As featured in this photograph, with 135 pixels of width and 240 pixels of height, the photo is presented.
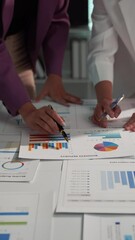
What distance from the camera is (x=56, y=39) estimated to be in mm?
1291

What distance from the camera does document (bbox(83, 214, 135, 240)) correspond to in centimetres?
53

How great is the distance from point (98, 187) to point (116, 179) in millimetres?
44

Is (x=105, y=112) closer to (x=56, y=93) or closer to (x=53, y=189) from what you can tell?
(x=56, y=93)

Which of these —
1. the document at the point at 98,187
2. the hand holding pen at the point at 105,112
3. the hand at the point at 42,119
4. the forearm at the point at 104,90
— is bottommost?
the document at the point at 98,187

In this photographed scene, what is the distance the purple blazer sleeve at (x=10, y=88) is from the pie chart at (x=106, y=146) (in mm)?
276

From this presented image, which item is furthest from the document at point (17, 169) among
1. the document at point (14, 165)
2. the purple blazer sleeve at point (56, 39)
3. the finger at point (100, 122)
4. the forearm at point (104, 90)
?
the purple blazer sleeve at point (56, 39)

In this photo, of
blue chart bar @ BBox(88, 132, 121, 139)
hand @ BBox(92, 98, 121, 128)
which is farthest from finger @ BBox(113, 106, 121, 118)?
blue chart bar @ BBox(88, 132, 121, 139)

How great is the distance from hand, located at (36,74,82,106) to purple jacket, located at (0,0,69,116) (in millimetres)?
49

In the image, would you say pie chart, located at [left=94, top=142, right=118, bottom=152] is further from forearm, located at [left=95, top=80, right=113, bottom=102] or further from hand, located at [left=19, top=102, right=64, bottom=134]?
forearm, located at [left=95, top=80, right=113, bottom=102]

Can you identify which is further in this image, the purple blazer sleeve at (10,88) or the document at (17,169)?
the purple blazer sleeve at (10,88)

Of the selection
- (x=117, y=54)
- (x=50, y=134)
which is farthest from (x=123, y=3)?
(x=50, y=134)

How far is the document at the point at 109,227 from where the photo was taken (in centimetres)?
53

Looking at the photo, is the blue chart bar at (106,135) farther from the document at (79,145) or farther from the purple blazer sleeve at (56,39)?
the purple blazer sleeve at (56,39)

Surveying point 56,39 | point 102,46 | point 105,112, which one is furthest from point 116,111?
point 56,39
